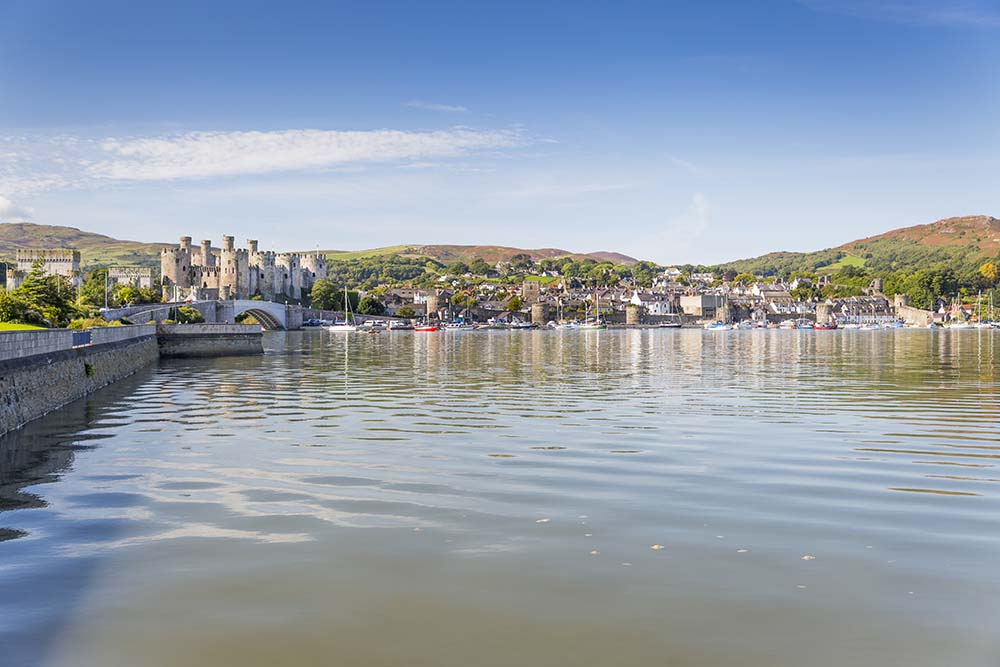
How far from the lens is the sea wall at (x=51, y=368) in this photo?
19.1m

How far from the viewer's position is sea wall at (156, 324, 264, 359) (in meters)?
54.9

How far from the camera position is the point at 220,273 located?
160875 mm

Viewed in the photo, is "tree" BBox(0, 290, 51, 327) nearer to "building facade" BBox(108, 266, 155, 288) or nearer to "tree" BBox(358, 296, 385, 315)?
"building facade" BBox(108, 266, 155, 288)

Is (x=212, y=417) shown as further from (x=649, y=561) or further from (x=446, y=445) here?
(x=649, y=561)

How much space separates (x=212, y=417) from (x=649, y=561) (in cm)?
1578

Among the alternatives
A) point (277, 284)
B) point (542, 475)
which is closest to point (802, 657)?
point (542, 475)

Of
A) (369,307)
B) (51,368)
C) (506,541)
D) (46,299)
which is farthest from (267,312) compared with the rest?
(506,541)

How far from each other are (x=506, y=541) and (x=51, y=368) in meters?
17.9

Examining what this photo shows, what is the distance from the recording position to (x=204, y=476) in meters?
13.9

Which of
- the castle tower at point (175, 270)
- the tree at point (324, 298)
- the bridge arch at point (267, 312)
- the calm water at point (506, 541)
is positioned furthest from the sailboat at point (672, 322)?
the calm water at point (506, 541)

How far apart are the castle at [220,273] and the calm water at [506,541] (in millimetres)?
133445

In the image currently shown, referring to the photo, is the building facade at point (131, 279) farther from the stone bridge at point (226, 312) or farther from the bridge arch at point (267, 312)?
the bridge arch at point (267, 312)

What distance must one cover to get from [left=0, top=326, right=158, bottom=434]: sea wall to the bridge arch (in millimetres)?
90968

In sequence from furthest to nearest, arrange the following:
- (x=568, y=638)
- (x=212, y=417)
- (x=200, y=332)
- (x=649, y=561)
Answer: (x=200, y=332) < (x=212, y=417) < (x=649, y=561) < (x=568, y=638)
